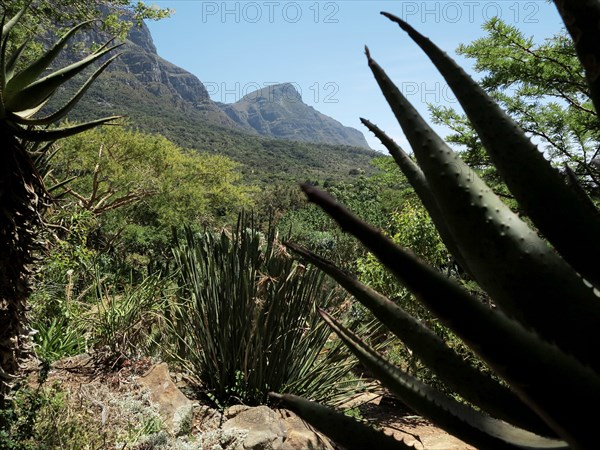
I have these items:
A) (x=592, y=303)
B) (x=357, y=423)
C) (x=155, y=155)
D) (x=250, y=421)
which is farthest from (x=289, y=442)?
(x=155, y=155)

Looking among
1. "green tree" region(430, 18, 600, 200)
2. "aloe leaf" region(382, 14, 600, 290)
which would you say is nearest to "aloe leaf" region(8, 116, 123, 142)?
"aloe leaf" region(382, 14, 600, 290)

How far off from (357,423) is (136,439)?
310 centimetres

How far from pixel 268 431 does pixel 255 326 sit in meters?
0.86

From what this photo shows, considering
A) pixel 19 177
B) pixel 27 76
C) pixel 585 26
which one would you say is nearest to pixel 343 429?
pixel 585 26

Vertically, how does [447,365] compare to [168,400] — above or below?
above

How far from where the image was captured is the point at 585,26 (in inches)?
30.0

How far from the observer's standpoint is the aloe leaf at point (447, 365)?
909 mm

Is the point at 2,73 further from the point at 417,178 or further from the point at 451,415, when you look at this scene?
the point at 451,415

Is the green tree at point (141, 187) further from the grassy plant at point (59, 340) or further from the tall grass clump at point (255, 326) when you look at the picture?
the tall grass clump at point (255, 326)

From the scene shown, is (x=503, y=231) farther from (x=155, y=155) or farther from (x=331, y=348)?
(x=155, y=155)

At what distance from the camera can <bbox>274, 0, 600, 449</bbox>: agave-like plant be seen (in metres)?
0.66

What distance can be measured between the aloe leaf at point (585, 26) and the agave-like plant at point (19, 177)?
229 centimetres

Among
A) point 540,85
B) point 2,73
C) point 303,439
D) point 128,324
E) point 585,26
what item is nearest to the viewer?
point 585,26

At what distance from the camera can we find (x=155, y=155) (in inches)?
930
